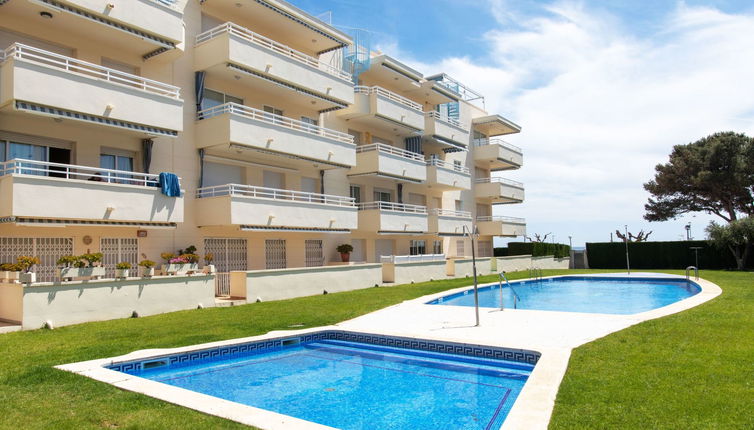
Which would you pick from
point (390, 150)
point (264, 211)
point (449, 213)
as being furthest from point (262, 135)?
point (449, 213)

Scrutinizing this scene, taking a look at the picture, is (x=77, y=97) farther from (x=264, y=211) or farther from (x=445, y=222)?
(x=445, y=222)

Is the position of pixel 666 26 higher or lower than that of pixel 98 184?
higher

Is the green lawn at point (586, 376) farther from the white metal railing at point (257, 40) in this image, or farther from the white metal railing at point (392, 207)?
the white metal railing at point (392, 207)

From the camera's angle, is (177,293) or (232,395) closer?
(232,395)

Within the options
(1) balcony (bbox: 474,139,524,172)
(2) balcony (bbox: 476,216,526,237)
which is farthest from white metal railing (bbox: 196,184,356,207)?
(1) balcony (bbox: 474,139,524,172)

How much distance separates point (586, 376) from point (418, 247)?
97.9 feet

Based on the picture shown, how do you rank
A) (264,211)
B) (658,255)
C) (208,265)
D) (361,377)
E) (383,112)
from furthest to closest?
(658,255), (383,112), (264,211), (208,265), (361,377)

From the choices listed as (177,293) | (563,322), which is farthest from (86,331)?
(563,322)

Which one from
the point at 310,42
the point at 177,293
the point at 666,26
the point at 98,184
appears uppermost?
the point at 310,42

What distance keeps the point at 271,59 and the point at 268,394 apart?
58.1 feet

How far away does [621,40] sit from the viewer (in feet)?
51.4

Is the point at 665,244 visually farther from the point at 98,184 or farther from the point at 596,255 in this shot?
the point at 98,184

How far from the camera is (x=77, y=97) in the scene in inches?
636

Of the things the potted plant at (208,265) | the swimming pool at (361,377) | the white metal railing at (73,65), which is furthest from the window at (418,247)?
the swimming pool at (361,377)
